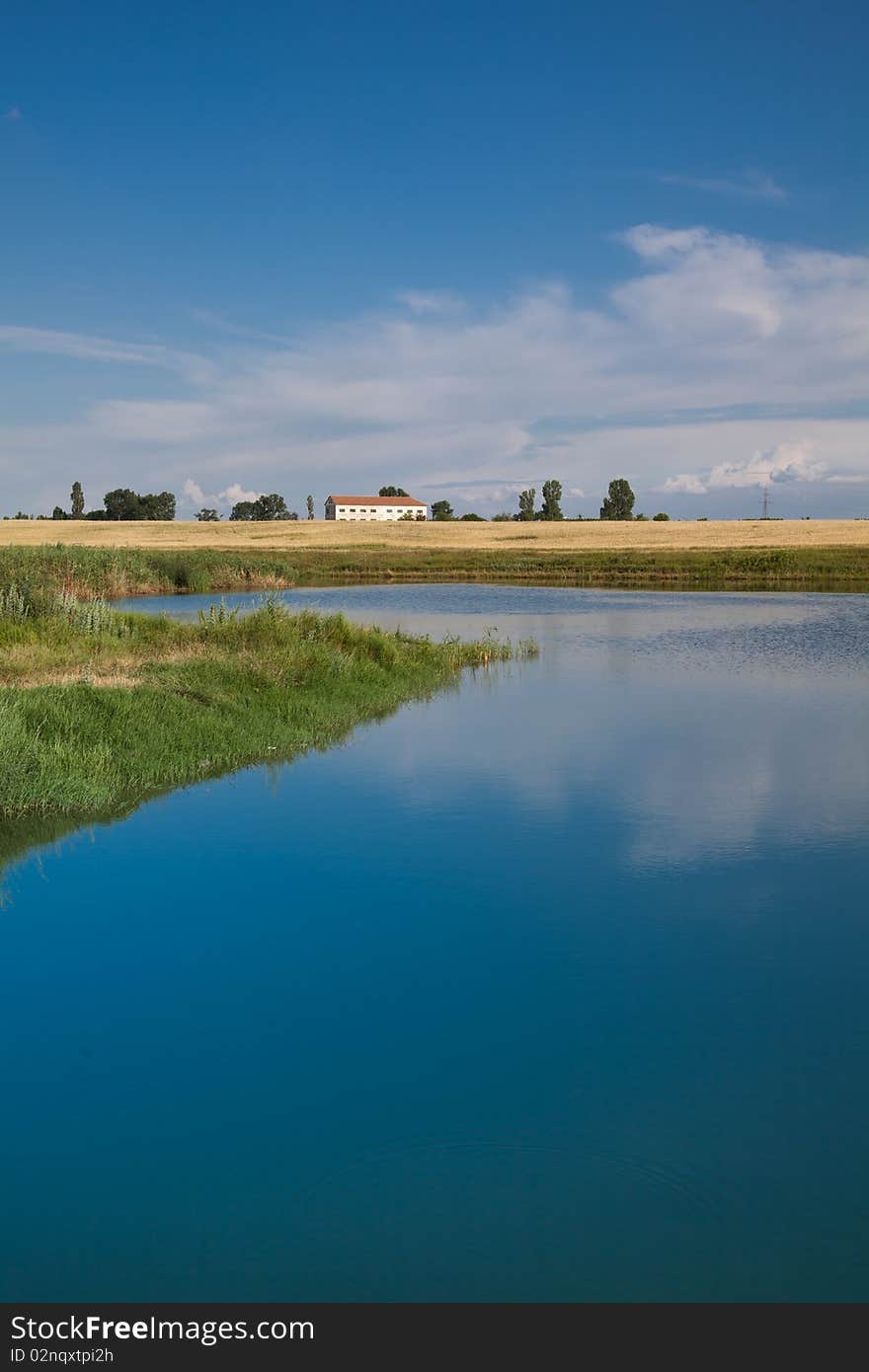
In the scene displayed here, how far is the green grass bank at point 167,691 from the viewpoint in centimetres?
1454

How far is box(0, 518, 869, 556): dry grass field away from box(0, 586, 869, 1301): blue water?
209 feet

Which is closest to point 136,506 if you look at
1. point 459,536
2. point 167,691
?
point 459,536

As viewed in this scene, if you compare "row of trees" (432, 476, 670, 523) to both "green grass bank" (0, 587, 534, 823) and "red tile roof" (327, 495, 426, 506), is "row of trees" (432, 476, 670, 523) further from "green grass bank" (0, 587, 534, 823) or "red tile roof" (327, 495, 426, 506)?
"green grass bank" (0, 587, 534, 823)

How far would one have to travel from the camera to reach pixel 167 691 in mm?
18375

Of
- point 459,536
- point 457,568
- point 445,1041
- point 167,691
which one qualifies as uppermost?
point 459,536

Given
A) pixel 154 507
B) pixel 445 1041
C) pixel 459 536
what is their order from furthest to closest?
pixel 154 507 < pixel 459 536 < pixel 445 1041

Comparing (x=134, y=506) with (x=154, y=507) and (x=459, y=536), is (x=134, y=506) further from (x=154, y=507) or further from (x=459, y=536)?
(x=459, y=536)

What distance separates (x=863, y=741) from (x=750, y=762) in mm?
2924

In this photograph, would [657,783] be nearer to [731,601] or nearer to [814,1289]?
[814,1289]

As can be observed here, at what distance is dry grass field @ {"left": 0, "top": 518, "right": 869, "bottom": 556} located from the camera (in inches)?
3147

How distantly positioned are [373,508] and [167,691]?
14844cm

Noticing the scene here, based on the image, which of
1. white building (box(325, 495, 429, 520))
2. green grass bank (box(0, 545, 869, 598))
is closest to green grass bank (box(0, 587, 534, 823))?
green grass bank (box(0, 545, 869, 598))

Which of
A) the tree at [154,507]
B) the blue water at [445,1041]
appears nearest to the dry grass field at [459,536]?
the tree at [154,507]

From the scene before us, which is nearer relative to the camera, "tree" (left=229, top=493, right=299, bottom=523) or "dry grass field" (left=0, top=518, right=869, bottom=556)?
"dry grass field" (left=0, top=518, right=869, bottom=556)
